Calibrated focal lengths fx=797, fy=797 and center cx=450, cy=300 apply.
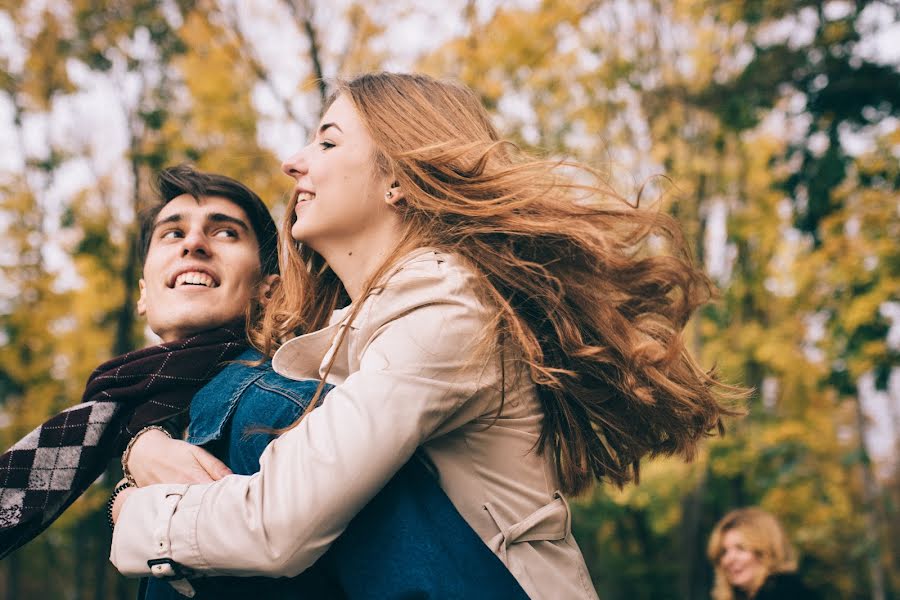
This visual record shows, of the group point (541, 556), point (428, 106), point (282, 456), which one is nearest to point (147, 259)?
point (428, 106)

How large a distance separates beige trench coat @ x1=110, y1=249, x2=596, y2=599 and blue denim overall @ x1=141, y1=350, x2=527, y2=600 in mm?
84

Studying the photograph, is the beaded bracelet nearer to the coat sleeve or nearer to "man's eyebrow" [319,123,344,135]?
the coat sleeve

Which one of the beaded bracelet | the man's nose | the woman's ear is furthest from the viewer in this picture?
the man's nose

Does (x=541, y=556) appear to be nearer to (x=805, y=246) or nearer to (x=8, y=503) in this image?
(x=8, y=503)

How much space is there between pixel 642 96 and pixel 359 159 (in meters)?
9.04

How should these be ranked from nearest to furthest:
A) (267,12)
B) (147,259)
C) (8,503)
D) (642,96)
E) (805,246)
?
(8,503) → (147,259) → (267,12) → (805,246) → (642,96)

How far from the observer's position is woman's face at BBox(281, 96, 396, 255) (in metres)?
2.26

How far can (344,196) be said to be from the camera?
7.42ft

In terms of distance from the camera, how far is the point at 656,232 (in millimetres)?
2430

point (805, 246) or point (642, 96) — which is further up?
point (642, 96)

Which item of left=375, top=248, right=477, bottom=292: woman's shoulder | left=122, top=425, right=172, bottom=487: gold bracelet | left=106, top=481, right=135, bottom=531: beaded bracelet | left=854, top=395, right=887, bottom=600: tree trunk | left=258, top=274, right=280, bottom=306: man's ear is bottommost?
left=854, top=395, right=887, bottom=600: tree trunk

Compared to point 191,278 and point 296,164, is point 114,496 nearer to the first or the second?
point 191,278

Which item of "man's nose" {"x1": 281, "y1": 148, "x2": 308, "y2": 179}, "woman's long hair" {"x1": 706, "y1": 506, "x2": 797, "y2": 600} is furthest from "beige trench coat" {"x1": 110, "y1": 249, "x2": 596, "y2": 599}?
"woman's long hair" {"x1": 706, "y1": 506, "x2": 797, "y2": 600}

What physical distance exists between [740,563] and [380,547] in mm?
5464
